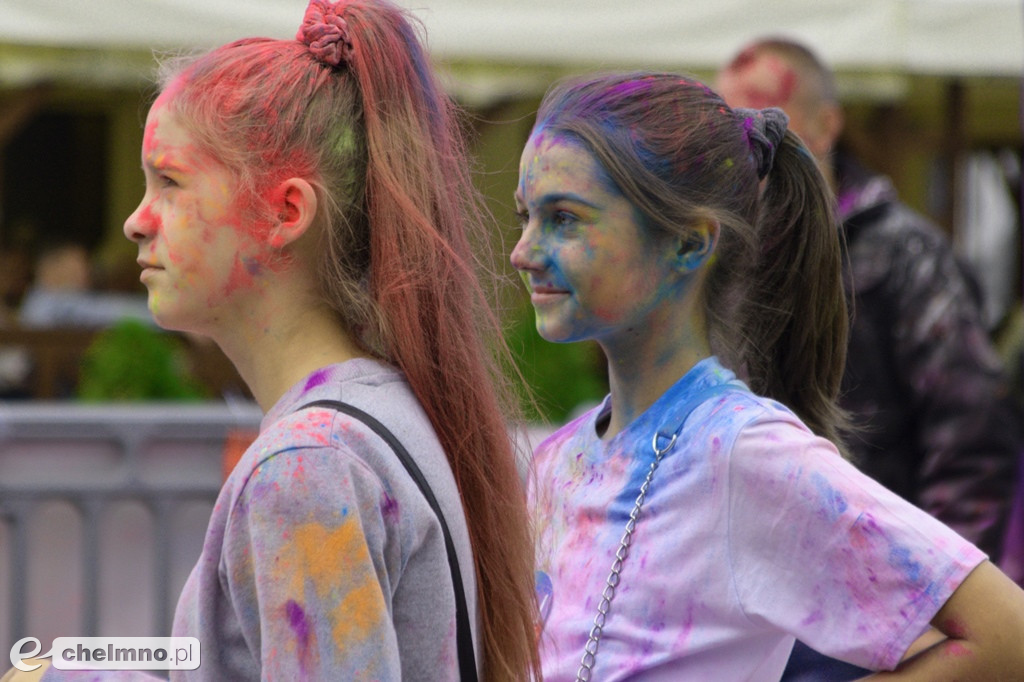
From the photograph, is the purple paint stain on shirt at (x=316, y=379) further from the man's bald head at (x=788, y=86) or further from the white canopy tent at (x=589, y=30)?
the white canopy tent at (x=589, y=30)

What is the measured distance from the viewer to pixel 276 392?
5.06 ft

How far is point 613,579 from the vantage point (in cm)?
183

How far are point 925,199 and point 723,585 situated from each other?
10.2 m

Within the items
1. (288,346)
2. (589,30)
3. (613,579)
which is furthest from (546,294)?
(589,30)

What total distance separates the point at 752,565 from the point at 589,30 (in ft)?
14.3

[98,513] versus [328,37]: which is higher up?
[328,37]

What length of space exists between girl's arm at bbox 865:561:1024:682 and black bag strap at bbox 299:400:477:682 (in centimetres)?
62

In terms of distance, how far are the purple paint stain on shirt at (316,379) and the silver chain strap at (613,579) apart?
22.6 inches

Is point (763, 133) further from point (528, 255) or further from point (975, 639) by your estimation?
point (975, 639)

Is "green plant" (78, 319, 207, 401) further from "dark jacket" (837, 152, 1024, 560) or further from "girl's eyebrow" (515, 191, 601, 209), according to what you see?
"girl's eyebrow" (515, 191, 601, 209)

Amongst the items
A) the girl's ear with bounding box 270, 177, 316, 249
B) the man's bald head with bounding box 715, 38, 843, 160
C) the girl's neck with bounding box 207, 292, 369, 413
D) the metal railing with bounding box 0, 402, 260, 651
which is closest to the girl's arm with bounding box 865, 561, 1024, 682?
the girl's neck with bounding box 207, 292, 369, 413

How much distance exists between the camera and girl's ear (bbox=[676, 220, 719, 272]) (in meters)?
2.00

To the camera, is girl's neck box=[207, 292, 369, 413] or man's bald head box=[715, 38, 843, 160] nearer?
girl's neck box=[207, 292, 369, 413]

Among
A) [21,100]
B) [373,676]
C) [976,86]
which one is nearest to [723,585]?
[373,676]
